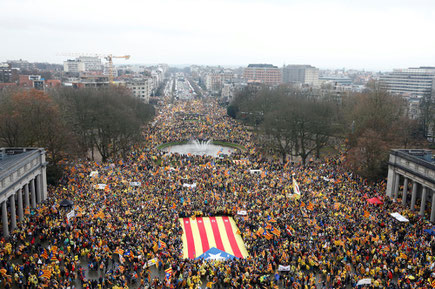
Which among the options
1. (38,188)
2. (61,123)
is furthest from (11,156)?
(61,123)

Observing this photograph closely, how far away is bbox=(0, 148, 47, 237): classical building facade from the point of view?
1217 inches

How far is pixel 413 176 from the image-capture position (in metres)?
38.2

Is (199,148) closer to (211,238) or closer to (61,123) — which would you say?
(61,123)

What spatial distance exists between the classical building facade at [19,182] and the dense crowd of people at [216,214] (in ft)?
3.92

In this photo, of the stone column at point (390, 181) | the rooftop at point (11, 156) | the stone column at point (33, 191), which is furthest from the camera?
the stone column at point (390, 181)

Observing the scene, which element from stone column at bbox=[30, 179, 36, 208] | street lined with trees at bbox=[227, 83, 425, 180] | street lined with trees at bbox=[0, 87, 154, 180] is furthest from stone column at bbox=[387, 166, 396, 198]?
street lined with trees at bbox=[0, 87, 154, 180]

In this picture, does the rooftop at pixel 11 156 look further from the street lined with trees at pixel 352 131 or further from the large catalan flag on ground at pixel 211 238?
the street lined with trees at pixel 352 131

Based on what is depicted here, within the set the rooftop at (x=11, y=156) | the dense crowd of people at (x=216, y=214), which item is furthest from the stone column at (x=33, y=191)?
the rooftop at (x=11, y=156)

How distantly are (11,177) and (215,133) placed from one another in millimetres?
51180

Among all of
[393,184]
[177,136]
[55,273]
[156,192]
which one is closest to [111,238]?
[55,273]

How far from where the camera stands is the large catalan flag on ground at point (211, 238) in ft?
98.1

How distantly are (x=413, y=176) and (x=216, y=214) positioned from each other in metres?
20.5

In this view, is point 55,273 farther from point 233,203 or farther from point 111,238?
point 233,203

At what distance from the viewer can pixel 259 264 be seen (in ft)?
85.6
